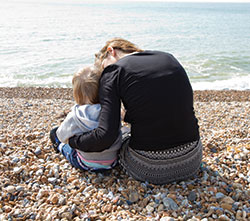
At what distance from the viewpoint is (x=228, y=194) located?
271 cm

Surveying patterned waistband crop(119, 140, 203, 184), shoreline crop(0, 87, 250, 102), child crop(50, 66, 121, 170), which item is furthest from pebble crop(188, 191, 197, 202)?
shoreline crop(0, 87, 250, 102)

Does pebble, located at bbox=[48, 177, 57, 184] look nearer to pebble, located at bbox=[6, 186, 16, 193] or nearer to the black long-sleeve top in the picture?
pebble, located at bbox=[6, 186, 16, 193]

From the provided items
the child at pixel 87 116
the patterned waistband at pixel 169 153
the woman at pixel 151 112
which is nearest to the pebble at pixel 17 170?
the child at pixel 87 116

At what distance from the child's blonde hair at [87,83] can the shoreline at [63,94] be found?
6534 millimetres

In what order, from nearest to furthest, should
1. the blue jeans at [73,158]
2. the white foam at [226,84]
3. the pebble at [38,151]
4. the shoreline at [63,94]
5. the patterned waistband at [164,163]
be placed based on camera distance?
the patterned waistband at [164,163]
the blue jeans at [73,158]
the pebble at [38,151]
the shoreline at [63,94]
the white foam at [226,84]

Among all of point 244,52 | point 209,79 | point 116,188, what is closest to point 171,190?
point 116,188

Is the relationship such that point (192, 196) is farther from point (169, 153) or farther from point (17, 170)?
point (17, 170)

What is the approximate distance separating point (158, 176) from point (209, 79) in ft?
36.0

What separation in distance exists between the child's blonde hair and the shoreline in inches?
257

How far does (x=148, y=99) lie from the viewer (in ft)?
7.79

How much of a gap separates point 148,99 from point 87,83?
2.36 ft

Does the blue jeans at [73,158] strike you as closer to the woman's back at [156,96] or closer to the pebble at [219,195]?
the woman's back at [156,96]

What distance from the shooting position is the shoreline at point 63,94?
9104mm

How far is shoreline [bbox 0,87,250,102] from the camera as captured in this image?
9.10m
